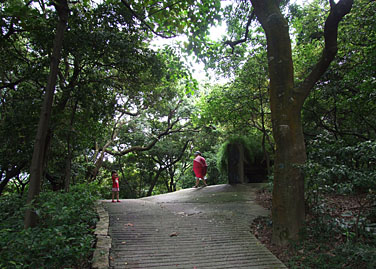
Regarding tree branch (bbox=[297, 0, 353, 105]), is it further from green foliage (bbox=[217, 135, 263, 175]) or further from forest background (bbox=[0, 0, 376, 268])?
green foliage (bbox=[217, 135, 263, 175])

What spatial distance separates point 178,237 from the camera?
5.12 meters

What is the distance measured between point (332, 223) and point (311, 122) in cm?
557

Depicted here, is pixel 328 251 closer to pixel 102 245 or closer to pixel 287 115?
pixel 287 115

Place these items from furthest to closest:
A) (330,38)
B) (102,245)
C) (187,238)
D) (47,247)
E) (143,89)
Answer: (143,89) < (187,238) < (330,38) < (102,245) < (47,247)

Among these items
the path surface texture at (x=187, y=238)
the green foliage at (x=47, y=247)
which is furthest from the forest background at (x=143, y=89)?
the path surface texture at (x=187, y=238)

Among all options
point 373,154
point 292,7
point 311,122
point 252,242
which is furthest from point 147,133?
point 373,154

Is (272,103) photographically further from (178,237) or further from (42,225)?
(42,225)

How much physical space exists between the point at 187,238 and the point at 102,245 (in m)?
1.70

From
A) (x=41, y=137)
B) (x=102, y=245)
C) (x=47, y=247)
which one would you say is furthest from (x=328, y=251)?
(x=41, y=137)

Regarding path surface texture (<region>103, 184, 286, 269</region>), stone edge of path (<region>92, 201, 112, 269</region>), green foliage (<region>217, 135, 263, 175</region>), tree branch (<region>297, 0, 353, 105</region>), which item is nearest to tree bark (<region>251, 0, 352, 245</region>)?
tree branch (<region>297, 0, 353, 105</region>)

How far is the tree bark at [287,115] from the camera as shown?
4820 mm

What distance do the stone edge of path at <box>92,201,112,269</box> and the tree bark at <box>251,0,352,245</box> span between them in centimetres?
320

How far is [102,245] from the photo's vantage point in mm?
4250

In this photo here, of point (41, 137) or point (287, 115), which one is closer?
point (41, 137)
